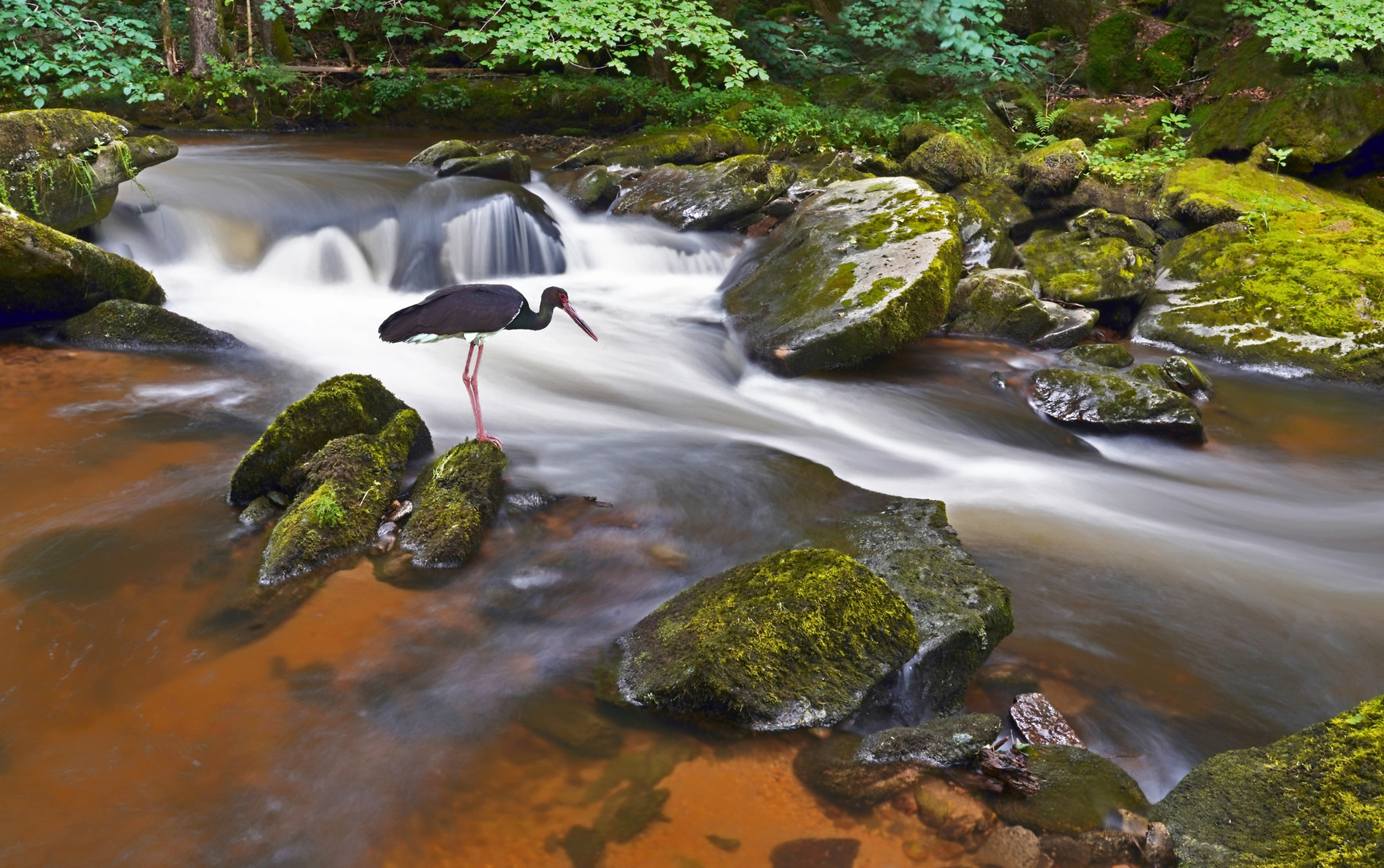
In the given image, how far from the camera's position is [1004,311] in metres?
8.05

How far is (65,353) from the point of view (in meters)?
5.92

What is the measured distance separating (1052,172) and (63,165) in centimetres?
1004

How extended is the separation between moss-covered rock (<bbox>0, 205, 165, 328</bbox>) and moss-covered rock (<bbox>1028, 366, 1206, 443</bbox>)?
288 inches

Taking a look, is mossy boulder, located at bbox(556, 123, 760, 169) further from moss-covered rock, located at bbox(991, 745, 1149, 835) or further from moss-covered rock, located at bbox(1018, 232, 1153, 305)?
moss-covered rock, located at bbox(991, 745, 1149, 835)

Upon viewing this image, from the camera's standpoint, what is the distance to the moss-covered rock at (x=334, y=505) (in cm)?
371

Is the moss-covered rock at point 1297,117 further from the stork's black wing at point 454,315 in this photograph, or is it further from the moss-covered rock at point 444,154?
the stork's black wing at point 454,315

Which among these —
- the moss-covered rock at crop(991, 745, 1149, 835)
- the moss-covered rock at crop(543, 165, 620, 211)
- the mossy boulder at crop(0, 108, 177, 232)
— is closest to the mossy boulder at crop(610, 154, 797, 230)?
the moss-covered rock at crop(543, 165, 620, 211)

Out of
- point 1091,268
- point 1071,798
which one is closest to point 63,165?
point 1071,798

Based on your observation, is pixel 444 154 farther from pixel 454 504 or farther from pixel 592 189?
pixel 454 504

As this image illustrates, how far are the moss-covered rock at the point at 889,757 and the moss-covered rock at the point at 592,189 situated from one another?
884cm

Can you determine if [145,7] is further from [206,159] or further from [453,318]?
[453,318]

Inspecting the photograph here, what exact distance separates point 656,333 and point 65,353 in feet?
15.4

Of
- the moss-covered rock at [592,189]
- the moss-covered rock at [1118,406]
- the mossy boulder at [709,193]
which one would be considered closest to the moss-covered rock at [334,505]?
the moss-covered rock at [1118,406]

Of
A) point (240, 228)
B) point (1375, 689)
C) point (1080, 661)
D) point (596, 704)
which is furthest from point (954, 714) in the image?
point (240, 228)
